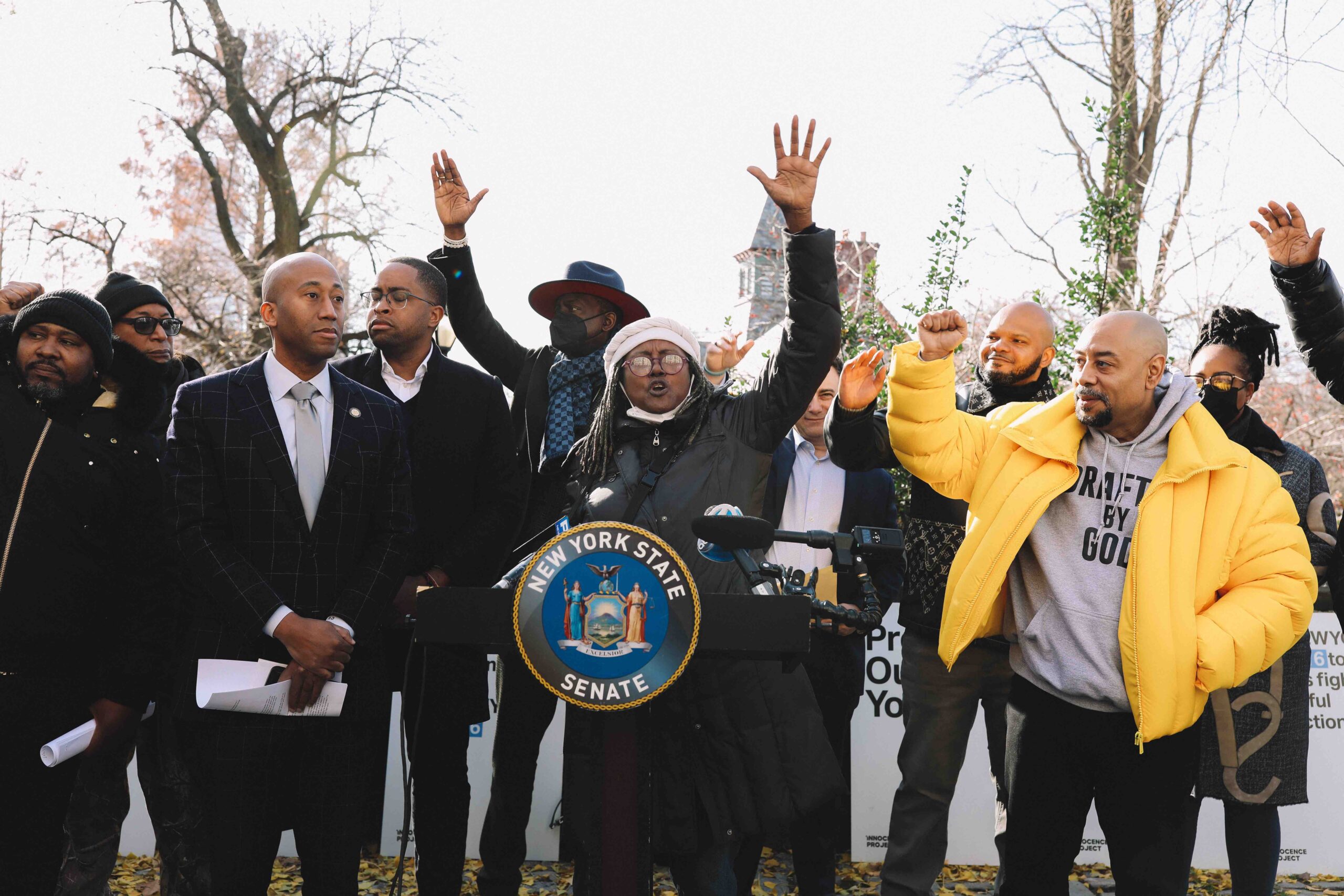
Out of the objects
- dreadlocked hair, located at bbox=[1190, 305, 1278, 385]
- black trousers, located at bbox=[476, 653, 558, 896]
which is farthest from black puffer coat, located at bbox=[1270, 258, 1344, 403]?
black trousers, located at bbox=[476, 653, 558, 896]

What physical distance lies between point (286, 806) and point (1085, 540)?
2.49 meters

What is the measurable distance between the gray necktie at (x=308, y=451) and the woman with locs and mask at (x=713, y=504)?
30.5 inches

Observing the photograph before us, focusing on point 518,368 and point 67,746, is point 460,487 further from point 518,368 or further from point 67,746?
point 67,746

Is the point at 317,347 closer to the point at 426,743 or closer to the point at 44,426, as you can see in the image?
the point at 44,426

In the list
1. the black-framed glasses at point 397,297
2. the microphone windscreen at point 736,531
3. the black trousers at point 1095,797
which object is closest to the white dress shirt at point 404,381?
the black-framed glasses at point 397,297

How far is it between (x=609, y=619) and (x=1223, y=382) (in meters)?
2.99

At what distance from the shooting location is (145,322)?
13.5 feet

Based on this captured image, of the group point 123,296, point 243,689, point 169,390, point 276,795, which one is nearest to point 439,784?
point 276,795

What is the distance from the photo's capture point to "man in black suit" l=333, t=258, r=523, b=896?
4.02m

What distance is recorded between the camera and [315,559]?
3246mm

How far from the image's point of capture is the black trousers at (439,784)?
4.02 m

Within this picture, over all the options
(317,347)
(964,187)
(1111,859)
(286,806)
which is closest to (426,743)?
(286,806)

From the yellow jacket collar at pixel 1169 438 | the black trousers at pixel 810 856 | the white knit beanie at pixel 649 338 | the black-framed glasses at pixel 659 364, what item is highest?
the white knit beanie at pixel 649 338

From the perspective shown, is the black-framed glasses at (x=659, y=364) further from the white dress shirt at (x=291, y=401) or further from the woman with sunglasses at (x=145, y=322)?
the woman with sunglasses at (x=145, y=322)
